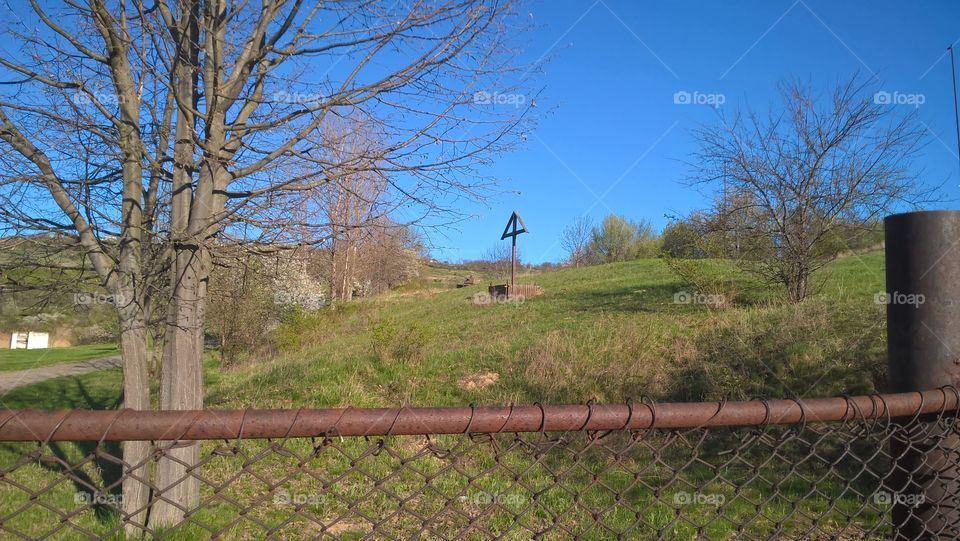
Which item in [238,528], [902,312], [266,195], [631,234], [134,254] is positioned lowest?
[238,528]

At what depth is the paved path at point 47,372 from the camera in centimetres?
1428

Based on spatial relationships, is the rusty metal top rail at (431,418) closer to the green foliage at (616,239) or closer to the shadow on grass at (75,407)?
the shadow on grass at (75,407)

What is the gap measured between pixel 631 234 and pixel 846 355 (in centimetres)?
4215

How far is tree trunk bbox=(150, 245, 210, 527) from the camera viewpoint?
436cm

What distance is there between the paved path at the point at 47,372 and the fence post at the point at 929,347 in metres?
14.5

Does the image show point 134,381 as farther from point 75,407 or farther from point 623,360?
point 75,407

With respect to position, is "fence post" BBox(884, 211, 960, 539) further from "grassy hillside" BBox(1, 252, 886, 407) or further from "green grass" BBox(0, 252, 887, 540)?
"grassy hillside" BBox(1, 252, 886, 407)

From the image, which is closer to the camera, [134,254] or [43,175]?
[43,175]

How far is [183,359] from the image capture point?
448cm

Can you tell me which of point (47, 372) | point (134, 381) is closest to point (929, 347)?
point (134, 381)

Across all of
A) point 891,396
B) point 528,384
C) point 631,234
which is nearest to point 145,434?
point 891,396

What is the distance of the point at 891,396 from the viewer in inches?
74.3

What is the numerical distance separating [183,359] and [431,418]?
141 inches

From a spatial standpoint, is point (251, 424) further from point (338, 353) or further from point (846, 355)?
point (338, 353)
